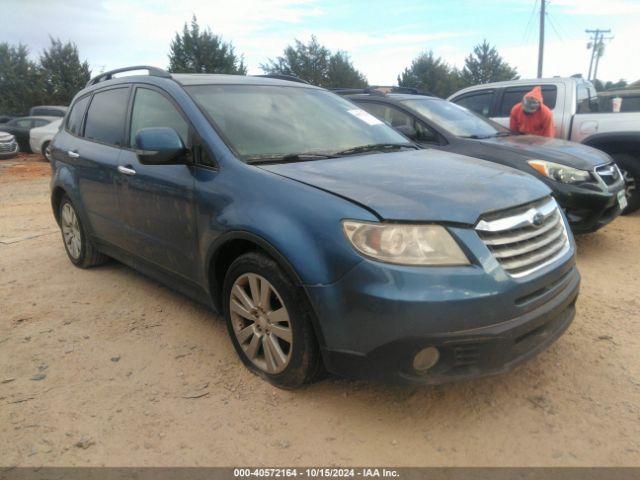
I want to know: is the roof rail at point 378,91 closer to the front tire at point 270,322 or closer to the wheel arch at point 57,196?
the wheel arch at point 57,196

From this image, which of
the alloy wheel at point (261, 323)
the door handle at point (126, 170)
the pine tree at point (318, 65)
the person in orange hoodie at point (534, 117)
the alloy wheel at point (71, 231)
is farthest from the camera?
the pine tree at point (318, 65)

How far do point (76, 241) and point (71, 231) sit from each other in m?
0.14

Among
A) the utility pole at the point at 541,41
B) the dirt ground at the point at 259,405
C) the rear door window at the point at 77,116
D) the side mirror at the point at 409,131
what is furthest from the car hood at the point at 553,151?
the utility pole at the point at 541,41

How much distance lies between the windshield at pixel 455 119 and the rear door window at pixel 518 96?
5.34 feet

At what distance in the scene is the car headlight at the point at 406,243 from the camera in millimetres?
2174

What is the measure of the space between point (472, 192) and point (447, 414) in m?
1.08

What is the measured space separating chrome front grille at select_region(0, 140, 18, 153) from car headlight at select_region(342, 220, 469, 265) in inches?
698

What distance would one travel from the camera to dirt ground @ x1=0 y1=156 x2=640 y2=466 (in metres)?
2.24

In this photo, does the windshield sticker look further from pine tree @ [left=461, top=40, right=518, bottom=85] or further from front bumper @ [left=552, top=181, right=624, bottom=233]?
pine tree @ [left=461, top=40, right=518, bottom=85]

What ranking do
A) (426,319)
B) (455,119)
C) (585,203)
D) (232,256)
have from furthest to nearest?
(455,119) → (585,203) → (232,256) → (426,319)

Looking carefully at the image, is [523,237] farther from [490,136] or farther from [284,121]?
[490,136]

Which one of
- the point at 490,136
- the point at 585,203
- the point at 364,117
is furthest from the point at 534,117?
the point at 364,117

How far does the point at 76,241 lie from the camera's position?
4.71 m

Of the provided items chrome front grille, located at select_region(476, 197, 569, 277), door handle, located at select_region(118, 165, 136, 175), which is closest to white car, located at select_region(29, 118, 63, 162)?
door handle, located at select_region(118, 165, 136, 175)
